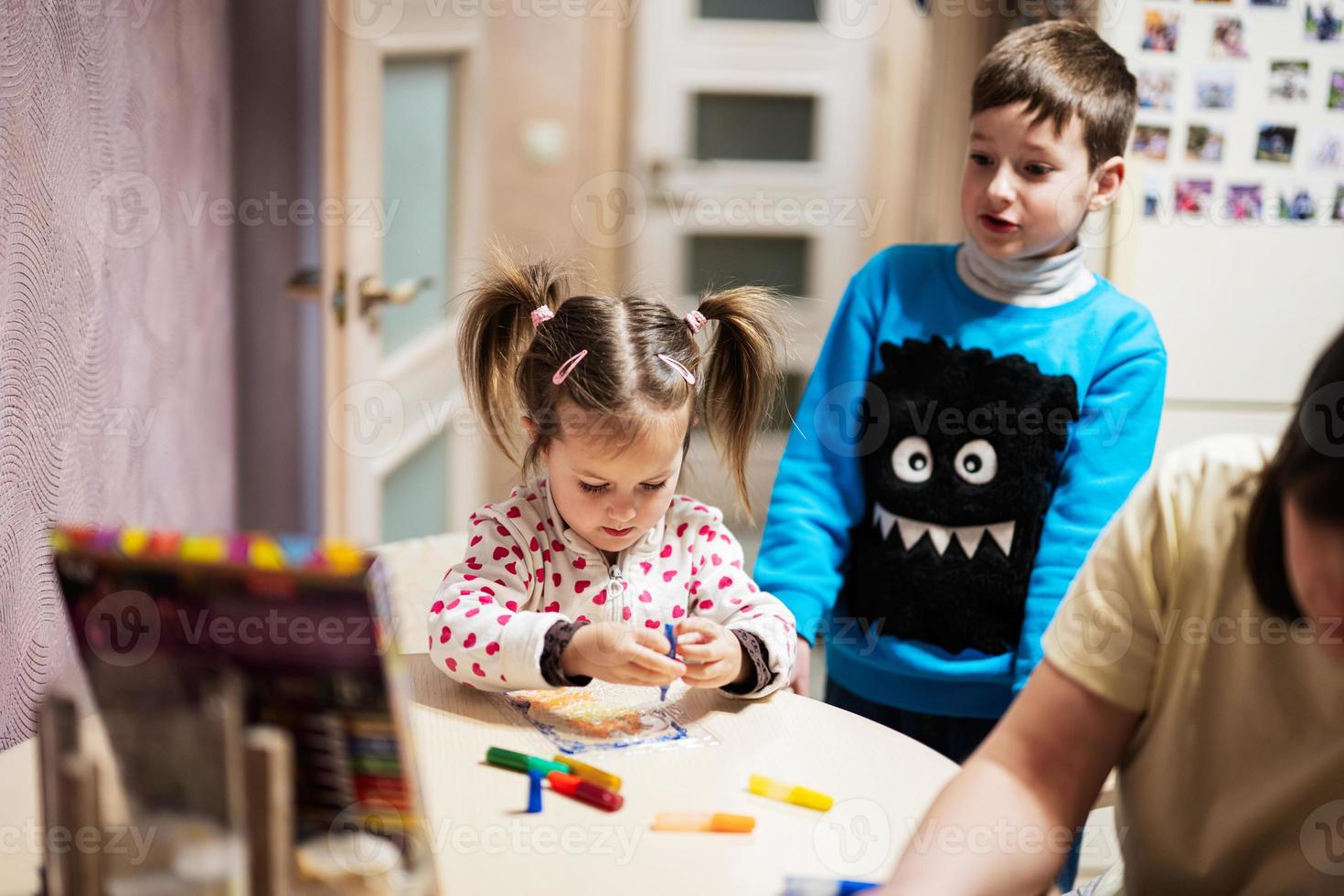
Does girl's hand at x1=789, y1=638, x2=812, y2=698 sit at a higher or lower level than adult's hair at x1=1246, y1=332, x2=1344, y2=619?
lower

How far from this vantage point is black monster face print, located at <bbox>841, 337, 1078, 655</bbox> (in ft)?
4.83

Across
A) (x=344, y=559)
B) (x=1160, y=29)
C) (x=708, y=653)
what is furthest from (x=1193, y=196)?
(x=344, y=559)

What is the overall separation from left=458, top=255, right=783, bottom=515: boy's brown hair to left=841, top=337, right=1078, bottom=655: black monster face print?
0.80 feet

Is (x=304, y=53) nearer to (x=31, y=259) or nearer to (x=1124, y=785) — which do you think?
(x=31, y=259)

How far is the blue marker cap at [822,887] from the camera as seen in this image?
835 millimetres

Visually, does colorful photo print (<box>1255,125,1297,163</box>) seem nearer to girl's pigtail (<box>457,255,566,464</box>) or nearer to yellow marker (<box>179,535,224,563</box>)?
girl's pigtail (<box>457,255,566,464</box>)

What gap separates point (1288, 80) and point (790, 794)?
1630 mm

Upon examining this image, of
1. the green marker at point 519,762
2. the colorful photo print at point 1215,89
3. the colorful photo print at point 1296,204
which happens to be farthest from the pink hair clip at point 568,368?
the colorful photo print at point 1296,204

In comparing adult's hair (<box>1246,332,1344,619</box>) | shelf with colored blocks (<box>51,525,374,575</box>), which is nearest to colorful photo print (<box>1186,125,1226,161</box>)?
adult's hair (<box>1246,332,1344,619</box>)

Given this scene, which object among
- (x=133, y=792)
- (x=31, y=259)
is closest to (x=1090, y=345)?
(x=133, y=792)

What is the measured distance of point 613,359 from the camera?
1.24m

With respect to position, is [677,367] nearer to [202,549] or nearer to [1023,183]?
[1023,183]

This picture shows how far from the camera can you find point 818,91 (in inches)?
156

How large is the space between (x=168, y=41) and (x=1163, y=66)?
1679mm
